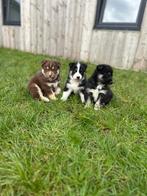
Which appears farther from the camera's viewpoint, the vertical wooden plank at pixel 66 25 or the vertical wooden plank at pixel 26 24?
the vertical wooden plank at pixel 26 24

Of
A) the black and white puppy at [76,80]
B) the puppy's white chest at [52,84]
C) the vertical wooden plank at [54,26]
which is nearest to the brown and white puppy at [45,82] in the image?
the puppy's white chest at [52,84]

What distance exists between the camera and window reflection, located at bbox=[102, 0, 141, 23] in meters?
6.17

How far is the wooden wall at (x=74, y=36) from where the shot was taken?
246 inches

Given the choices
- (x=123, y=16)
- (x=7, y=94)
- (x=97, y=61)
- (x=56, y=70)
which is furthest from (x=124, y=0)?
(x=7, y=94)

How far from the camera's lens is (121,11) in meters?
6.44

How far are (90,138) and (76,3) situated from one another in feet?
17.8

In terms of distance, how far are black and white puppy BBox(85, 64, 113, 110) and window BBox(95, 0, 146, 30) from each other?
3.39 m

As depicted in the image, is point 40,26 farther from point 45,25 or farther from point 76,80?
point 76,80

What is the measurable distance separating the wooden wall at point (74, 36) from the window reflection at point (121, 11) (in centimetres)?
39

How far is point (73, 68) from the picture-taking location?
137 inches

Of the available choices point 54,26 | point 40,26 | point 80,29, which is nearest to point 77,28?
point 80,29

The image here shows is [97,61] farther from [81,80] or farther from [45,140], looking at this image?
[45,140]

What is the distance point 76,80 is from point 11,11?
6.79m

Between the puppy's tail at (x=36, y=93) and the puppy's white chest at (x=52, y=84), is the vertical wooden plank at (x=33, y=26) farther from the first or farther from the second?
the puppy's tail at (x=36, y=93)
